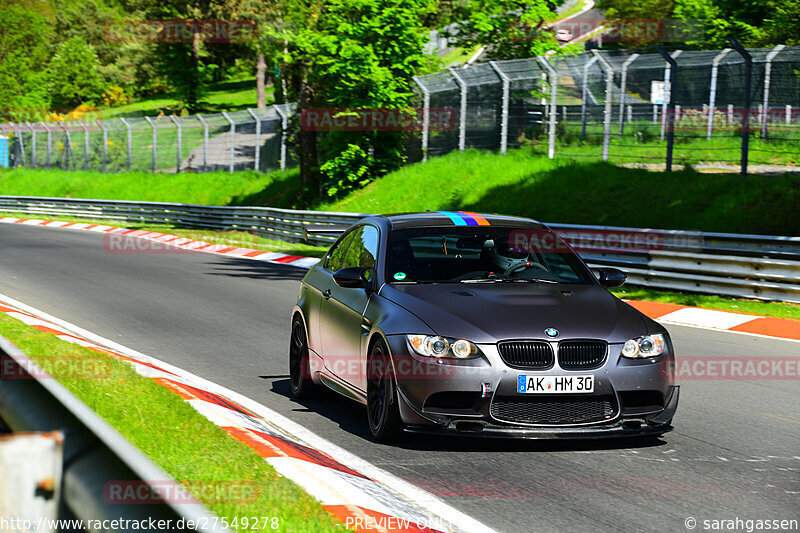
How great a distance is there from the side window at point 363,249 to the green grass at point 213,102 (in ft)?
232

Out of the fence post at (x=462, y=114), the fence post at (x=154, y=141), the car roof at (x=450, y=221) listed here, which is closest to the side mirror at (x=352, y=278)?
the car roof at (x=450, y=221)

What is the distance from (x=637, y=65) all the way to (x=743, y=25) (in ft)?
108

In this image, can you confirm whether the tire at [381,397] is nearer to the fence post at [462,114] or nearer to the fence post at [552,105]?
the fence post at [552,105]

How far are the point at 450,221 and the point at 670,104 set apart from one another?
14.9 metres

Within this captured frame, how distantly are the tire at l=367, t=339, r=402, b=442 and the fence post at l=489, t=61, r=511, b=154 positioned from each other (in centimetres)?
2050

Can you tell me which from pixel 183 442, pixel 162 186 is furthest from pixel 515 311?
pixel 162 186

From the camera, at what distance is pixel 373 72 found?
30812mm

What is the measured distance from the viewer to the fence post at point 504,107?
26500 millimetres

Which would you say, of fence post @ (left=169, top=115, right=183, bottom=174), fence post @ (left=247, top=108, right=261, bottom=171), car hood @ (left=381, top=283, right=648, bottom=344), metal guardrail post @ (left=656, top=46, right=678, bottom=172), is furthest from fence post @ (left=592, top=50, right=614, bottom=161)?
fence post @ (left=169, top=115, right=183, bottom=174)

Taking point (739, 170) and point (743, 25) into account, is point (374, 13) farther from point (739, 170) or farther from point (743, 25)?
point (743, 25)

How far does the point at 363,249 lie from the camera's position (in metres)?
8.10

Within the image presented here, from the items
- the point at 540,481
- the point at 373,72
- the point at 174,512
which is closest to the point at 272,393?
the point at 540,481

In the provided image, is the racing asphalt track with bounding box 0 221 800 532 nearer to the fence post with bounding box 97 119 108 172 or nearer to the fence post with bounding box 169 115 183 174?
the fence post with bounding box 169 115 183 174

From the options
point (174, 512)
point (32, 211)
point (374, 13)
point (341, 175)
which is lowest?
point (32, 211)
